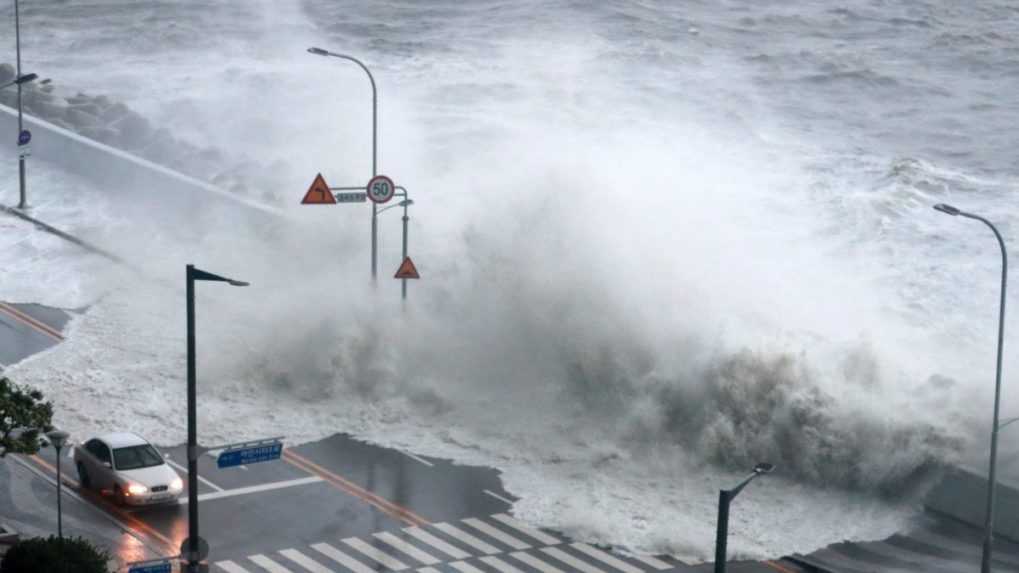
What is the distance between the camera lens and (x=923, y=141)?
71.6 meters

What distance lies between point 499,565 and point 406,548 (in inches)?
68.4

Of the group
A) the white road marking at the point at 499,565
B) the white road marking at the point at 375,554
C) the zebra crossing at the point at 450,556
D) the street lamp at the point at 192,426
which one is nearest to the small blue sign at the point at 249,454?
the street lamp at the point at 192,426

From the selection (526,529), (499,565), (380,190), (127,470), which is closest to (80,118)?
(380,190)

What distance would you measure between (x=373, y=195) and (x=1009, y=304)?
873 inches

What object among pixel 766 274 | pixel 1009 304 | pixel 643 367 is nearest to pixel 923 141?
pixel 1009 304

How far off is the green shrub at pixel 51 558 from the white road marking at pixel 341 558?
4421mm

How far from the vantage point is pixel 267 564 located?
2545cm

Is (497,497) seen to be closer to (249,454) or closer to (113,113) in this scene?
(249,454)

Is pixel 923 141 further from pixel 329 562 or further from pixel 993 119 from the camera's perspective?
pixel 329 562

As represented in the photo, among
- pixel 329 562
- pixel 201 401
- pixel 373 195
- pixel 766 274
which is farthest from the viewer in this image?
pixel 766 274

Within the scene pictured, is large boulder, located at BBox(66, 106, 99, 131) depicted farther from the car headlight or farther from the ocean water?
the car headlight

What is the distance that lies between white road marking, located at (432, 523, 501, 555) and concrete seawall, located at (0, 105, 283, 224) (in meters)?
19.1

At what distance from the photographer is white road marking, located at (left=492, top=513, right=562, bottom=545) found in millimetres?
26938

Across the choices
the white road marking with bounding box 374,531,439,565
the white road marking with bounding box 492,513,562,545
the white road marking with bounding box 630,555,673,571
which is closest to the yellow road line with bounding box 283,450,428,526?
the white road marking with bounding box 374,531,439,565
